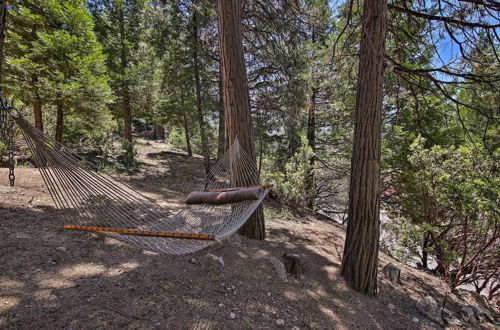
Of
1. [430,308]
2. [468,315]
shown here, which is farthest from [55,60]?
[468,315]

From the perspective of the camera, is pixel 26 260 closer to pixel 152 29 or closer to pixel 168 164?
pixel 152 29

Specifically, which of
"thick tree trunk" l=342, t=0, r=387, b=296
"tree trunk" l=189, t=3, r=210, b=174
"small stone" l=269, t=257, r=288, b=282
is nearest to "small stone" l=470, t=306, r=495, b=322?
"thick tree trunk" l=342, t=0, r=387, b=296

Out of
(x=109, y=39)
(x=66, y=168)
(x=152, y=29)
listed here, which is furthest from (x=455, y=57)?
(x=109, y=39)

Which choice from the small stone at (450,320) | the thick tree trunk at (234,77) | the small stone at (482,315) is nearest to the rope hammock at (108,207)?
the thick tree trunk at (234,77)

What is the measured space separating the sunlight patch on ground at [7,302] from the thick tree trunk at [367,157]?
95.2 inches

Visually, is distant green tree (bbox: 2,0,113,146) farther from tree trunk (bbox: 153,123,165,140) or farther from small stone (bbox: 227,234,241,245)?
tree trunk (bbox: 153,123,165,140)

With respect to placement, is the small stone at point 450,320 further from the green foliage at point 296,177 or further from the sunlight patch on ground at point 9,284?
the sunlight patch on ground at point 9,284

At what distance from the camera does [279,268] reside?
2117 millimetres

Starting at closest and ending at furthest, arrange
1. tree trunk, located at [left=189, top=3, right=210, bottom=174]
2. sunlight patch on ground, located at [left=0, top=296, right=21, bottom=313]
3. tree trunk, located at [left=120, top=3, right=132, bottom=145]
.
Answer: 1. sunlight patch on ground, located at [left=0, top=296, right=21, bottom=313]
2. tree trunk, located at [left=189, top=3, right=210, bottom=174]
3. tree trunk, located at [left=120, top=3, right=132, bottom=145]

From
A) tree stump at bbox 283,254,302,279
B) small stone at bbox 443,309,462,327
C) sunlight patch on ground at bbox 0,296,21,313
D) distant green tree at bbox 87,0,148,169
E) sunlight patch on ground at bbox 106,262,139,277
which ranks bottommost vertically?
small stone at bbox 443,309,462,327

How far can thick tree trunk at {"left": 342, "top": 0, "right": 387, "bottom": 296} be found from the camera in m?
1.98

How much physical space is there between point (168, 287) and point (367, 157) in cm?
190

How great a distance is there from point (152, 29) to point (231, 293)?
5873mm

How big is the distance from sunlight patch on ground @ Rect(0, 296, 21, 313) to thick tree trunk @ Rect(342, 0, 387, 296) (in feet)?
7.93
